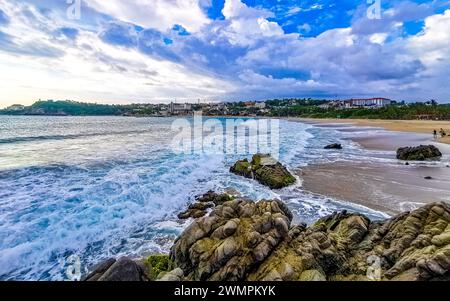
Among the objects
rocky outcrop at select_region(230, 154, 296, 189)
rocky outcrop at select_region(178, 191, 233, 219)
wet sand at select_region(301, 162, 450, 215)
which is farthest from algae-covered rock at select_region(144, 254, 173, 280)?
rocky outcrop at select_region(230, 154, 296, 189)

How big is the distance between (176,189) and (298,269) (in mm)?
12320

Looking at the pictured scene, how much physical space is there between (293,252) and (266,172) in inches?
515

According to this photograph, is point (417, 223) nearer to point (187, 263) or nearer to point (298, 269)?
point (298, 269)

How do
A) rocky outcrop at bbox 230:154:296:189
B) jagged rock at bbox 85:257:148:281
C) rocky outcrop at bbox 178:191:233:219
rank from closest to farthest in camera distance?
jagged rock at bbox 85:257:148:281
rocky outcrop at bbox 178:191:233:219
rocky outcrop at bbox 230:154:296:189

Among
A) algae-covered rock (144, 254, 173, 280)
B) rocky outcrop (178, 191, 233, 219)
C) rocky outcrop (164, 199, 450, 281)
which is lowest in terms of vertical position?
rocky outcrop (178, 191, 233, 219)

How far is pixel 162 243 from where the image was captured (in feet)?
34.2

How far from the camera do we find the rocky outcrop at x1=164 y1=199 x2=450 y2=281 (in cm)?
585

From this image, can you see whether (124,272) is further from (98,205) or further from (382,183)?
(382,183)

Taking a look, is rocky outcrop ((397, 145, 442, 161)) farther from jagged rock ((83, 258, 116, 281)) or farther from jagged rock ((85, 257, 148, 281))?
jagged rock ((83, 258, 116, 281))

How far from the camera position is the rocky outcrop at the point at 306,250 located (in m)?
5.85

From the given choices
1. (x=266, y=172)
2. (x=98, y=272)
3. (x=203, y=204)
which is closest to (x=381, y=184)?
(x=266, y=172)

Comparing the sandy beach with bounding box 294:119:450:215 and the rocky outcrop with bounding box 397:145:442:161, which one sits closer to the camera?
the sandy beach with bounding box 294:119:450:215

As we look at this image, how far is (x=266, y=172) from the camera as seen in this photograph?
64.6ft
